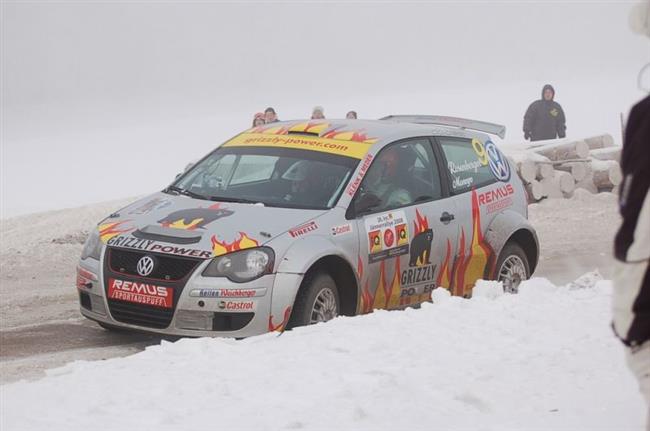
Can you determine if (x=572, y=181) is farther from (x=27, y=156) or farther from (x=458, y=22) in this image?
(x=458, y=22)

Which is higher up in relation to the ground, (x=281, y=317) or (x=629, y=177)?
(x=629, y=177)

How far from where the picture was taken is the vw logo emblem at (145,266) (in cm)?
816

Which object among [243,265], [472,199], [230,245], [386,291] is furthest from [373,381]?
[472,199]

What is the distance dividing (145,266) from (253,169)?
5.31ft

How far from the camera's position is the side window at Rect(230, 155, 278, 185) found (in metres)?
9.45

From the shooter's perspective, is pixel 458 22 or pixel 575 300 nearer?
pixel 575 300

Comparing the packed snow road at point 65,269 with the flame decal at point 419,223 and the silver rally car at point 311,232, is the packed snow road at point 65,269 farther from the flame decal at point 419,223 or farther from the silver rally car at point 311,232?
the flame decal at point 419,223

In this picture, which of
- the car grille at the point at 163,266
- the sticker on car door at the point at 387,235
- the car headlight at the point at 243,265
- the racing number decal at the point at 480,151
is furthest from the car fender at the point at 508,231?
the car grille at the point at 163,266

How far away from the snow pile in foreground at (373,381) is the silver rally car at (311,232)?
91cm

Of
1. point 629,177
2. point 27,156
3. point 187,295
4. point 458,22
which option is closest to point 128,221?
point 187,295

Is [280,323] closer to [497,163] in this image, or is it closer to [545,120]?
[497,163]

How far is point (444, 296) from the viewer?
800cm

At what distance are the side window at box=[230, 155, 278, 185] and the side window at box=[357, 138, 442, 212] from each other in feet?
2.48

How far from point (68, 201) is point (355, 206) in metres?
16.5
